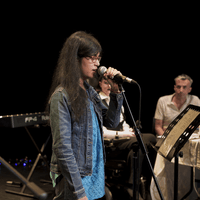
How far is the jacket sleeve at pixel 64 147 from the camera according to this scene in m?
1.20

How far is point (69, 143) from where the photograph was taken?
125 centimetres

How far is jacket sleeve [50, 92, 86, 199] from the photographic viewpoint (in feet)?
3.95

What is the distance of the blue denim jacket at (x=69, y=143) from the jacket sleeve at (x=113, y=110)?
0.25 metres

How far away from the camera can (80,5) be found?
4.66 metres

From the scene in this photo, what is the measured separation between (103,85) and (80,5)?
234 centimetres

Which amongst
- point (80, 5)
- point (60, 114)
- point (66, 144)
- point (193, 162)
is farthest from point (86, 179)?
point (80, 5)

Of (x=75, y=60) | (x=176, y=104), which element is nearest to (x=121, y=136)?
(x=176, y=104)

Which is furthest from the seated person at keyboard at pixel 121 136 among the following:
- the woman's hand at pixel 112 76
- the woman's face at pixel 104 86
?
the woman's hand at pixel 112 76

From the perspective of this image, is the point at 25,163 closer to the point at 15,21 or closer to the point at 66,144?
the point at 15,21

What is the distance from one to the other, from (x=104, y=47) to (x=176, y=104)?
200cm

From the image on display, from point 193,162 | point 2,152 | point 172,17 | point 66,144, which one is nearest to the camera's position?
point 66,144

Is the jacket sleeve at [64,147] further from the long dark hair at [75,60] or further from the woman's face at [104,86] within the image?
the woman's face at [104,86]

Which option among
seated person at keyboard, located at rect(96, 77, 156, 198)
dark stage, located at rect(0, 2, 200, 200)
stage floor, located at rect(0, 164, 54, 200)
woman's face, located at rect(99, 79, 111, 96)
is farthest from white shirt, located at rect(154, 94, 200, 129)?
stage floor, located at rect(0, 164, 54, 200)

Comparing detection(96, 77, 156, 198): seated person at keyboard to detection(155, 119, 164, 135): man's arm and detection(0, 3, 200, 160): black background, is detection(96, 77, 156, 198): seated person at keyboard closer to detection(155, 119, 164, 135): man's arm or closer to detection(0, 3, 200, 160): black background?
detection(155, 119, 164, 135): man's arm
